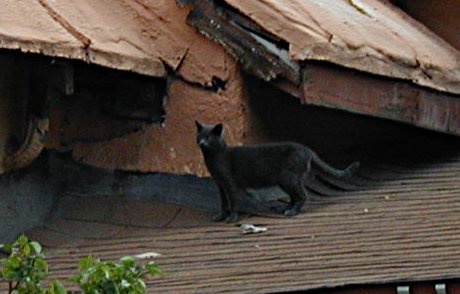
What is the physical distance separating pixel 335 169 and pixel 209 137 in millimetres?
→ 921

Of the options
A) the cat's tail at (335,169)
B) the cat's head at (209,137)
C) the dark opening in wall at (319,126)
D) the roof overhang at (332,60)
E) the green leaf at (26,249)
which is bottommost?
the green leaf at (26,249)

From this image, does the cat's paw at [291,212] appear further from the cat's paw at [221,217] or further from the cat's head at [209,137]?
the cat's head at [209,137]

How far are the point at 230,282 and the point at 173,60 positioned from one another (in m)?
2.30

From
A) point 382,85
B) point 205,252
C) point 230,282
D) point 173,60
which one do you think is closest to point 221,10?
point 173,60

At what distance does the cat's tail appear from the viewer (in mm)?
10352

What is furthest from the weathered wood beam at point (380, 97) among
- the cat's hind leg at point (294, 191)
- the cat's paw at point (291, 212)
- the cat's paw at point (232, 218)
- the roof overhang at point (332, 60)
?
the cat's paw at point (232, 218)

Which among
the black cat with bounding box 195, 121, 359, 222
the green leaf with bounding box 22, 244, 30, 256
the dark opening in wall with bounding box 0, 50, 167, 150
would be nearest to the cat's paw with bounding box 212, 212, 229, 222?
the black cat with bounding box 195, 121, 359, 222

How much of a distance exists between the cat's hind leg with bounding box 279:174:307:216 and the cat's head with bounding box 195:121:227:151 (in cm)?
44

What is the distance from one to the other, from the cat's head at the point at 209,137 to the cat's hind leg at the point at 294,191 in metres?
0.44

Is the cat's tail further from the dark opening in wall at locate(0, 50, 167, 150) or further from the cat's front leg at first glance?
the dark opening in wall at locate(0, 50, 167, 150)

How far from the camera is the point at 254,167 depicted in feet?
33.6

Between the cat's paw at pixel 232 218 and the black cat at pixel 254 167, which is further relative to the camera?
the black cat at pixel 254 167

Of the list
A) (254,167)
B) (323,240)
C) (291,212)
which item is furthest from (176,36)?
(323,240)

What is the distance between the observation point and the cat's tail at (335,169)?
10352mm
